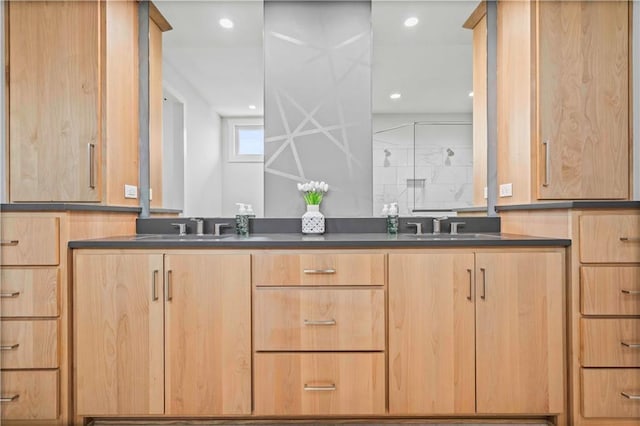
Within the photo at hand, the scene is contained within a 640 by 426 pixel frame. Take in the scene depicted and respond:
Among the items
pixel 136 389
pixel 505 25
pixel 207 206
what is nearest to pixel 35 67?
pixel 207 206

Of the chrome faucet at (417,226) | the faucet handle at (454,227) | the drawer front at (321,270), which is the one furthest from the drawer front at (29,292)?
the faucet handle at (454,227)

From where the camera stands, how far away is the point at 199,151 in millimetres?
2105

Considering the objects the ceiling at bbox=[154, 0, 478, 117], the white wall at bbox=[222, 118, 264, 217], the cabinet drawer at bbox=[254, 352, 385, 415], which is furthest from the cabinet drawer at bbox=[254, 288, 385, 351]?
the ceiling at bbox=[154, 0, 478, 117]

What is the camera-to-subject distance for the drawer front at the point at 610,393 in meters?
1.46

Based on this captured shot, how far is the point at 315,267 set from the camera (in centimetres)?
148

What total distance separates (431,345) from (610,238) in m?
0.93

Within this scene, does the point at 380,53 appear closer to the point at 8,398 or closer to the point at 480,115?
the point at 480,115

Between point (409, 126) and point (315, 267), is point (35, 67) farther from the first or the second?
point (409, 126)

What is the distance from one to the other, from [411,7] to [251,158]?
138cm

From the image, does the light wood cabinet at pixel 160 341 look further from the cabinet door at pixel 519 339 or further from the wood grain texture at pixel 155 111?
the cabinet door at pixel 519 339

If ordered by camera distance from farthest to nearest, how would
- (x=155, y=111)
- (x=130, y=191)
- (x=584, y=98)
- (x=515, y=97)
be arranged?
(x=155, y=111) → (x=130, y=191) → (x=515, y=97) → (x=584, y=98)

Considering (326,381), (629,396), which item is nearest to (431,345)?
(326,381)

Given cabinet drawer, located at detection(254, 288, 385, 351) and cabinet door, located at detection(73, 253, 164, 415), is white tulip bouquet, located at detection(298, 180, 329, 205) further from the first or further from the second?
cabinet door, located at detection(73, 253, 164, 415)

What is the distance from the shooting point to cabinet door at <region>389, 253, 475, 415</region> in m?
1.47
